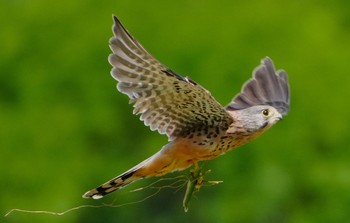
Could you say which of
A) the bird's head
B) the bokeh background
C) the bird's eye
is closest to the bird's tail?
the bird's head

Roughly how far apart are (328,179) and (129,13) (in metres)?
3.78

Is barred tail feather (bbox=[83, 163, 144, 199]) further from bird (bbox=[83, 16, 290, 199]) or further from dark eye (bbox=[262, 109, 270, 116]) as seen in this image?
dark eye (bbox=[262, 109, 270, 116])

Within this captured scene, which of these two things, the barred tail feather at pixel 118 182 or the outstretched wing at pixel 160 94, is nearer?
the outstretched wing at pixel 160 94

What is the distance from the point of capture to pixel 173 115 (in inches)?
288

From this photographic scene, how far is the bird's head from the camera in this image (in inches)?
295

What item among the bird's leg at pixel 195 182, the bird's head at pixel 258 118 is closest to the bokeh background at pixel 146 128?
the bird's head at pixel 258 118

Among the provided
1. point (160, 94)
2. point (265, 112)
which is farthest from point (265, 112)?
point (160, 94)

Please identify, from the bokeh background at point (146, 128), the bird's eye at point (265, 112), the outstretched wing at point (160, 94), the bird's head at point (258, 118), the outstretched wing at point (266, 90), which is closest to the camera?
the outstretched wing at point (160, 94)

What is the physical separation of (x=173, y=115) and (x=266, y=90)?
1.29m

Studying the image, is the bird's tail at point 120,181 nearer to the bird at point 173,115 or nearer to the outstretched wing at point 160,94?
the bird at point 173,115

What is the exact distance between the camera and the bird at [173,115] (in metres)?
7.04

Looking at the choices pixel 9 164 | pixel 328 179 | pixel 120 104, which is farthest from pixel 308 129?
pixel 9 164

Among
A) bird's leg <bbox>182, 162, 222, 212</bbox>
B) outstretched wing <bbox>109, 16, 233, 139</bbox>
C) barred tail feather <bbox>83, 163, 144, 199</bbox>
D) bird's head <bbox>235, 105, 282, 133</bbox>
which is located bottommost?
bird's leg <bbox>182, 162, 222, 212</bbox>

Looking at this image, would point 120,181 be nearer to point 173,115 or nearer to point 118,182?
point 118,182
